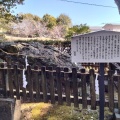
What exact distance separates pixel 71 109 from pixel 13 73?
143 cm

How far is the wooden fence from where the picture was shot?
11.9 feet

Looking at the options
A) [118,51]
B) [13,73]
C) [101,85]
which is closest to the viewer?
[118,51]

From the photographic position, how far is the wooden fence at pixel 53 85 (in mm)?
3635

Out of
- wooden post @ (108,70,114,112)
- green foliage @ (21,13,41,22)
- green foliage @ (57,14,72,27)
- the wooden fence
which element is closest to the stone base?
the wooden fence

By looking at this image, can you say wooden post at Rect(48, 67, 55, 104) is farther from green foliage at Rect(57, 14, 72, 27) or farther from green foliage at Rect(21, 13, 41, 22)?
green foliage at Rect(57, 14, 72, 27)

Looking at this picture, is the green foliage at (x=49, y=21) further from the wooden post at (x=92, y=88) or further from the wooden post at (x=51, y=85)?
the wooden post at (x=92, y=88)

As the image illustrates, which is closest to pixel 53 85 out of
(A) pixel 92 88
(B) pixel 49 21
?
(A) pixel 92 88

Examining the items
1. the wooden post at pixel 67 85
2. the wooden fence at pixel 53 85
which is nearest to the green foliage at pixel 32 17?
the wooden fence at pixel 53 85

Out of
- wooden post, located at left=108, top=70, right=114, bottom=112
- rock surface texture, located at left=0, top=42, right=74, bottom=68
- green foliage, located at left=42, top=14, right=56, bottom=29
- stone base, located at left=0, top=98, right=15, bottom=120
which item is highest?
green foliage, located at left=42, top=14, right=56, bottom=29

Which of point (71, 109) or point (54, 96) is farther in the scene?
point (71, 109)

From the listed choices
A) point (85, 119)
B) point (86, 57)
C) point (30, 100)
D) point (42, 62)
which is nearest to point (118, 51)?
point (86, 57)

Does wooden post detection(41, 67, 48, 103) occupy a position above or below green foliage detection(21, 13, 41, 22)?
below

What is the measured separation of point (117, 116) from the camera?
11.4ft

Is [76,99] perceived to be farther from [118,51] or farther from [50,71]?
[118,51]
